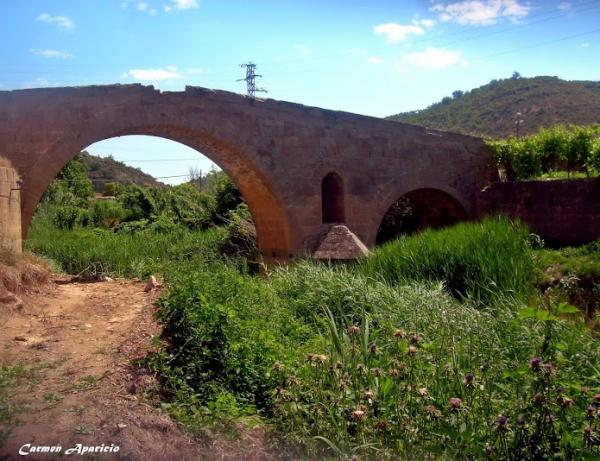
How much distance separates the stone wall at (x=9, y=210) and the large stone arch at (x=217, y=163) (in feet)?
3.70

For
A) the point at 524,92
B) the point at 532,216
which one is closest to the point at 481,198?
the point at 532,216

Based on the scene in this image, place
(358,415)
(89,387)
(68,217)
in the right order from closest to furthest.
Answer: (358,415)
(89,387)
(68,217)

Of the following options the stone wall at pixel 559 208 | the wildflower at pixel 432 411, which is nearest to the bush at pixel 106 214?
the stone wall at pixel 559 208

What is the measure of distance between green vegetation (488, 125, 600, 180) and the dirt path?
37.5 ft

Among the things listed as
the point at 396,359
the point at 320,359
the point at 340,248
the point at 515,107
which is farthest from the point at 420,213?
the point at 515,107

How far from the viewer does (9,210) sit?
7.03m

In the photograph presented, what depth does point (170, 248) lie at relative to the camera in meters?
13.5

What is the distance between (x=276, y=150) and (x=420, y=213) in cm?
614

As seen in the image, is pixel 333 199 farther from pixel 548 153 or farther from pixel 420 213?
pixel 548 153

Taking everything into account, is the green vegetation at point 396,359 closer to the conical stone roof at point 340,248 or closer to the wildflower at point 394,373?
the wildflower at point 394,373

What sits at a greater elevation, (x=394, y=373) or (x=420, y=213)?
(x=420, y=213)

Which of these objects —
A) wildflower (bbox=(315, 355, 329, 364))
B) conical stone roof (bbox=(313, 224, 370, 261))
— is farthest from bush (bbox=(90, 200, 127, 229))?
wildflower (bbox=(315, 355, 329, 364))

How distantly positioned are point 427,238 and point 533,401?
20.6 feet

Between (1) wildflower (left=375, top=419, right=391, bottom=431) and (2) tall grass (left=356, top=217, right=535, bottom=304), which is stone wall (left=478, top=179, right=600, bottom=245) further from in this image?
(1) wildflower (left=375, top=419, right=391, bottom=431)
